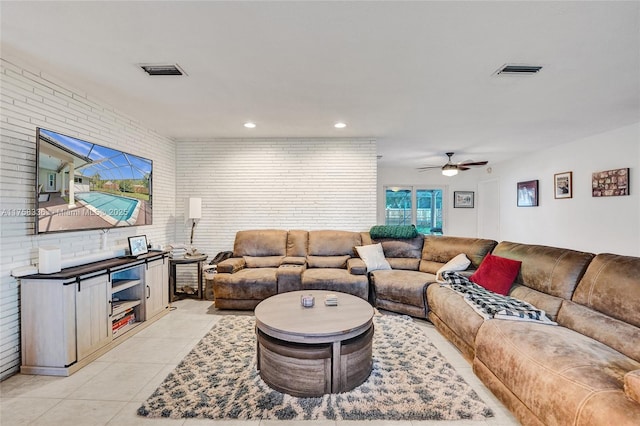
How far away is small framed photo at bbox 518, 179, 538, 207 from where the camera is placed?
230 inches

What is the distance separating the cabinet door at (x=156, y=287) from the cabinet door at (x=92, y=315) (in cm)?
63

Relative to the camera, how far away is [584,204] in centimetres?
466

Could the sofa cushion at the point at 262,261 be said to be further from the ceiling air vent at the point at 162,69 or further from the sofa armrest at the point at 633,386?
the sofa armrest at the point at 633,386

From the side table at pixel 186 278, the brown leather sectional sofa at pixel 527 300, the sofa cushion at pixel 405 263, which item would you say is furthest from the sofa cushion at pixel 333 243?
the side table at pixel 186 278

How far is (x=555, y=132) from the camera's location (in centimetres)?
446

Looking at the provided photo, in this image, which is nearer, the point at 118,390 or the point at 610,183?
the point at 118,390

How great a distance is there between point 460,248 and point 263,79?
332 centimetres

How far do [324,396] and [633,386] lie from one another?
1.67 meters

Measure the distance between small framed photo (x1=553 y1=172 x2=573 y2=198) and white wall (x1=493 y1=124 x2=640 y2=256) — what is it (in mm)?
73

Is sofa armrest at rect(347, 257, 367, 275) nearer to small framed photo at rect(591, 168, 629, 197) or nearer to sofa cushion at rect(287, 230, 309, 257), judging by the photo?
sofa cushion at rect(287, 230, 309, 257)

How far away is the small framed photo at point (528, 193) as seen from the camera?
5.84 meters

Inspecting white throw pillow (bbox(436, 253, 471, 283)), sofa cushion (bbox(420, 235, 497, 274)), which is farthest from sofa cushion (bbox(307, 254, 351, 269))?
white throw pillow (bbox(436, 253, 471, 283))

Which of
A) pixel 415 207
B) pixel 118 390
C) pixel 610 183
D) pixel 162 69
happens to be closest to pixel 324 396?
pixel 118 390

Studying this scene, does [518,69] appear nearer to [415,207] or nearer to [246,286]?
[246,286]
